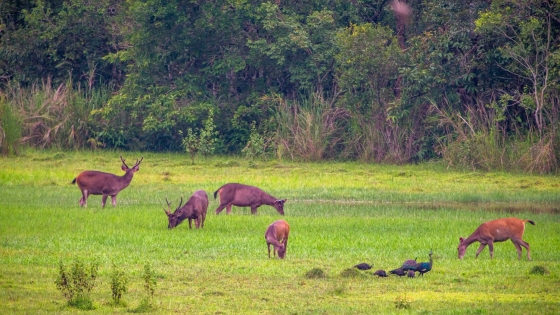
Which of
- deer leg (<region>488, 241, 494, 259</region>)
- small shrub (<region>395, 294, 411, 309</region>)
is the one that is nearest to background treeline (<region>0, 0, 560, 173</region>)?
deer leg (<region>488, 241, 494, 259</region>)

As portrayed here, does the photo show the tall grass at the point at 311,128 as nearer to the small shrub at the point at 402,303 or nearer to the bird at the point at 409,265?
the bird at the point at 409,265

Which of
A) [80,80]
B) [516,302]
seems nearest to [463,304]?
[516,302]

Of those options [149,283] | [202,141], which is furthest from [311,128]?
[149,283]

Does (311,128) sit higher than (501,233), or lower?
higher

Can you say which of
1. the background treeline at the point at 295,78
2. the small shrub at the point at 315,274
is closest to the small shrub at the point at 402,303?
the small shrub at the point at 315,274

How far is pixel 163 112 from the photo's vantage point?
28.4 m

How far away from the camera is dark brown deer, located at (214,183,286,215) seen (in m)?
17.0

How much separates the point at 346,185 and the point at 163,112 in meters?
8.96

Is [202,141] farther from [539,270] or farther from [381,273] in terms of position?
[539,270]

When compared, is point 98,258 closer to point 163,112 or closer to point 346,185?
point 346,185

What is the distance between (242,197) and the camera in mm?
17094

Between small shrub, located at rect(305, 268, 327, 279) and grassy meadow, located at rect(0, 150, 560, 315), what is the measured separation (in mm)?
74

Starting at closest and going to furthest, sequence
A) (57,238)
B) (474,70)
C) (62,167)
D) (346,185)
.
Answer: (57,238) → (346,185) → (62,167) → (474,70)

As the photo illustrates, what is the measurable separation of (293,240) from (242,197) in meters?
3.29
